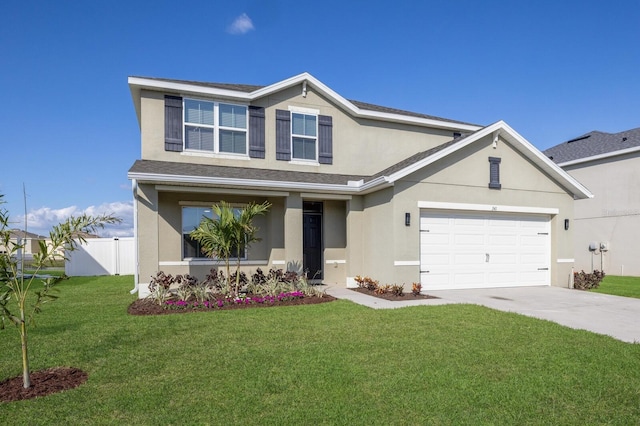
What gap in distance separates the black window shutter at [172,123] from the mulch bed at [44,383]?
745 centimetres

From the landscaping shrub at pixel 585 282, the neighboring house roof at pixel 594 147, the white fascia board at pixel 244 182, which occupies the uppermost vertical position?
the neighboring house roof at pixel 594 147

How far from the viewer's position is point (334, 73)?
51.0ft

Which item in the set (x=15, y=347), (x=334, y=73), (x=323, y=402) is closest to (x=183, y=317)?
(x=15, y=347)

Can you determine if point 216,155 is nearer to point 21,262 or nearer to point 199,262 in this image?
point 199,262

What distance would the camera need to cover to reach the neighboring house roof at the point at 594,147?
55.7 feet

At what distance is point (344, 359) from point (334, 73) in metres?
13.3

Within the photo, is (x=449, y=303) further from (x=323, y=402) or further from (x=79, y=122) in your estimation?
(x=79, y=122)

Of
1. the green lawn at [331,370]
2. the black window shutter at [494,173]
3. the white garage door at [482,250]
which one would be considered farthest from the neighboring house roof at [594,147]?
the green lawn at [331,370]

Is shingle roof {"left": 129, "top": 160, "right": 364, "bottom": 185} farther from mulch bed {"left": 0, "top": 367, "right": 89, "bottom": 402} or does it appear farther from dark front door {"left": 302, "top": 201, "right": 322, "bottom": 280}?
mulch bed {"left": 0, "top": 367, "right": 89, "bottom": 402}

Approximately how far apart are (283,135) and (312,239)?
3.54 m

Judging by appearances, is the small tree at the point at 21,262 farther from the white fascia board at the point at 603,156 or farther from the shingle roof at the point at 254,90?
the white fascia board at the point at 603,156

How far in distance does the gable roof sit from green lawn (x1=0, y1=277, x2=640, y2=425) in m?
6.69

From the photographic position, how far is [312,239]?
12.1 metres

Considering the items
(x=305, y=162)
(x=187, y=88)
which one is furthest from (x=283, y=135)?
(x=187, y=88)
